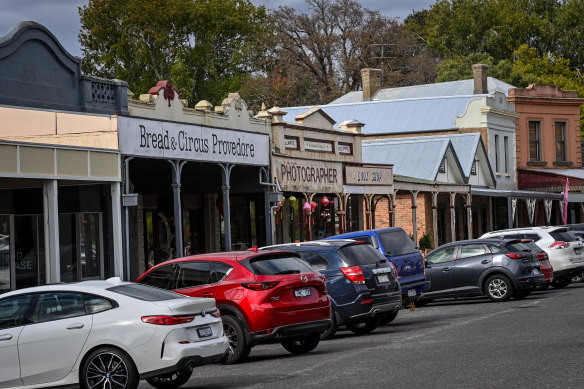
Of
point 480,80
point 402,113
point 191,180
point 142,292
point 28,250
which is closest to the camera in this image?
point 142,292

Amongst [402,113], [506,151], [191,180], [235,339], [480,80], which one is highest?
[480,80]

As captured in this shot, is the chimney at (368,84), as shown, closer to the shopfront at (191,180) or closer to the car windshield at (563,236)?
the shopfront at (191,180)

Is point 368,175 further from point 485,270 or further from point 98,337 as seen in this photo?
point 98,337

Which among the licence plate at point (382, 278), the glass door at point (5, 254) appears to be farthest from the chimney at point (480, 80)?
the licence plate at point (382, 278)

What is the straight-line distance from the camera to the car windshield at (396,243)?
68.7ft

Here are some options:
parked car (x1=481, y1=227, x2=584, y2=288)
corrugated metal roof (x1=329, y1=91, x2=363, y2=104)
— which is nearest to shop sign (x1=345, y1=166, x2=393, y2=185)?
parked car (x1=481, y1=227, x2=584, y2=288)

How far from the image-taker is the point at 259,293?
48.9 ft

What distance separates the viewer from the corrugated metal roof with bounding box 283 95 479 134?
52.6m

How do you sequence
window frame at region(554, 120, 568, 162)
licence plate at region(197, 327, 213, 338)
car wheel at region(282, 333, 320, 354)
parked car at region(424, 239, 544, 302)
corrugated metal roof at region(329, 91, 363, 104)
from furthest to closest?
corrugated metal roof at region(329, 91, 363, 104), window frame at region(554, 120, 568, 162), parked car at region(424, 239, 544, 302), car wheel at region(282, 333, 320, 354), licence plate at region(197, 327, 213, 338)

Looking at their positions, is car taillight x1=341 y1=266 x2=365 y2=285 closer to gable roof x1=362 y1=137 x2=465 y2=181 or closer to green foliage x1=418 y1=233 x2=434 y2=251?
green foliage x1=418 y1=233 x2=434 y2=251

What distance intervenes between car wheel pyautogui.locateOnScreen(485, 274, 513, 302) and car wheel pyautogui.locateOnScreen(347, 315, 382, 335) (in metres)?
6.09

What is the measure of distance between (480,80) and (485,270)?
108ft

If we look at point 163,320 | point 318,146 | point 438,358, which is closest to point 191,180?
point 318,146

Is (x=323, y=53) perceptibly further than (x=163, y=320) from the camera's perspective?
Yes
